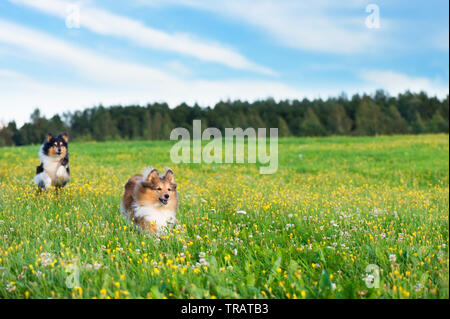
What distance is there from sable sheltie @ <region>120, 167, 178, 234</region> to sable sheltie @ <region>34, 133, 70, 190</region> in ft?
11.0

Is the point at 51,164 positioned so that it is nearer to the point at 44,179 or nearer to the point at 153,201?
the point at 44,179

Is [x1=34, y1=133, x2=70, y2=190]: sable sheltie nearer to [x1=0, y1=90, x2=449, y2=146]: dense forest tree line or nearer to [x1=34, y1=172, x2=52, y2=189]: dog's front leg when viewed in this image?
[x1=34, y1=172, x2=52, y2=189]: dog's front leg

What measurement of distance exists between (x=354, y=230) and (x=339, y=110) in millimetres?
81346

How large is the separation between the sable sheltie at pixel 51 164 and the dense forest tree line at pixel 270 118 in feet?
181

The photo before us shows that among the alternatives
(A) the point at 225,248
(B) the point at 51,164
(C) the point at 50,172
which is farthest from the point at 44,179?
(A) the point at 225,248

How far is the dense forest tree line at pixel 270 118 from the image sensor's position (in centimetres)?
7025

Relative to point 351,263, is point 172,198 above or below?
above

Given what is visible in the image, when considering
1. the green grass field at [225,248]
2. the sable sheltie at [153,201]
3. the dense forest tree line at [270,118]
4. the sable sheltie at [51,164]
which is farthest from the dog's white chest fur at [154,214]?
the dense forest tree line at [270,118]

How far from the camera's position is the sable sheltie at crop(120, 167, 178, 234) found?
18.0 ft

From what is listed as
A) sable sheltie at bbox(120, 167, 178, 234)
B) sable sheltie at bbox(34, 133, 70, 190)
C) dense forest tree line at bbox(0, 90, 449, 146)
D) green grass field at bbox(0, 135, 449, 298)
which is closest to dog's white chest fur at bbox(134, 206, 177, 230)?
sable sheltie at bbox(120, 167, 178, 234)
